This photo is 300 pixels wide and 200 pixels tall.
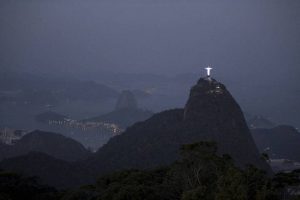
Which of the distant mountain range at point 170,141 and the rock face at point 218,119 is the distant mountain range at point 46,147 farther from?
the rock face at point 218,119

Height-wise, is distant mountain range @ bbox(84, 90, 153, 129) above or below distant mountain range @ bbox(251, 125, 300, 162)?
above

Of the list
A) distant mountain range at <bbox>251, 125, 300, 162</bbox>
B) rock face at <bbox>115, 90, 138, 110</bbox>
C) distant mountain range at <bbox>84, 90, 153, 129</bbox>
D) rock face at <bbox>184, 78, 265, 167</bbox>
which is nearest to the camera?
rock face at <bbox>184, 78, 265, 167</bbox>

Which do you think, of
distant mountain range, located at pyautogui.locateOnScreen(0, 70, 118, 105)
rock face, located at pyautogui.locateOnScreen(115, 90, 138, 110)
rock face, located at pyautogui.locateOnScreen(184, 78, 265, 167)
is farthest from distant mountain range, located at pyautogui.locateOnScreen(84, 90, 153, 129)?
rock face, located at pyautogui.locateOnScreen(184, 78, 265, 167)

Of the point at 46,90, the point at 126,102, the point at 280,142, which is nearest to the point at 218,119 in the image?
the point at 280,142

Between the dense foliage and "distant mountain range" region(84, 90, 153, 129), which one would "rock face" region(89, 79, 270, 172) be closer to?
the dense foliage

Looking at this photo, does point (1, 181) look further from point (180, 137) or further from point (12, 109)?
point (12, 109)

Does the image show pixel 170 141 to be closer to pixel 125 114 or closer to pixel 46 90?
pixel 125 114

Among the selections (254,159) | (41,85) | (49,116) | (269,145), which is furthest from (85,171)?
(41,85)

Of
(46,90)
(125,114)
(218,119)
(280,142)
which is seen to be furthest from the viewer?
(46,90)
